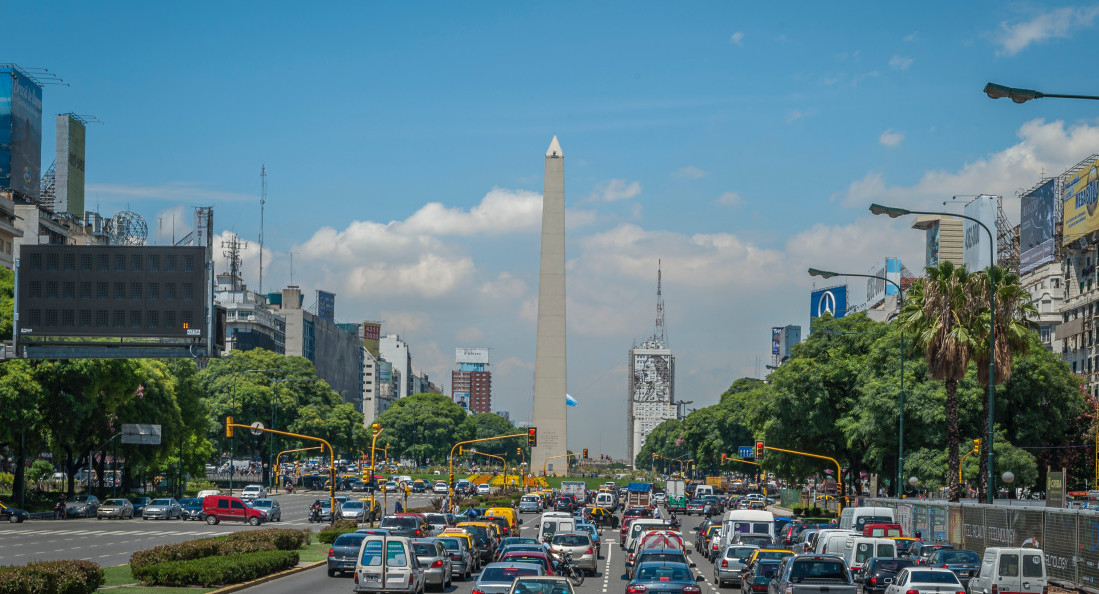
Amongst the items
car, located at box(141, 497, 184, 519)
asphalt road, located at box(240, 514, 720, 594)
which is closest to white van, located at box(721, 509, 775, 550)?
asphalt road, located at box(240, 514, 720, 594)

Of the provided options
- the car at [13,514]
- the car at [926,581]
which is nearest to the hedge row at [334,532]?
the car at [13,514]

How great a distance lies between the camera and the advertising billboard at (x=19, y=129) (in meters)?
95.5

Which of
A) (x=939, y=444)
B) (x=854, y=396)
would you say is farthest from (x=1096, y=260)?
(x=939, y=444)

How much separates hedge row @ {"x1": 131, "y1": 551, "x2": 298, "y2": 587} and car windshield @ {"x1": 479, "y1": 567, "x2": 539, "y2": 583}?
858 cm

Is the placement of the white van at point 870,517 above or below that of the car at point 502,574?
below

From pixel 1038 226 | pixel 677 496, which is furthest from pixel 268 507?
pixel 1038 226

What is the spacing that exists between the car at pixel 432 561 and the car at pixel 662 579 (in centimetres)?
683

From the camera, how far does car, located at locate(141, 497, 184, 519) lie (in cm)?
7131

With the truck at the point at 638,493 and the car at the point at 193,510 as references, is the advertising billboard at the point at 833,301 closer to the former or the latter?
the truck at the point at 638,493

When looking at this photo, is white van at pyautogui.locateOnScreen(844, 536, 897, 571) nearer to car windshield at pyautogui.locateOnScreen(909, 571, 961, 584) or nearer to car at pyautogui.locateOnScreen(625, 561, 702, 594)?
car windshield at pyautogui.locateOnScreen(909, 571, 961, 584)

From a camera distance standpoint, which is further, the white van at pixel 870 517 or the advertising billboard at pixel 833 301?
the advertising billboard at pixel 833 301

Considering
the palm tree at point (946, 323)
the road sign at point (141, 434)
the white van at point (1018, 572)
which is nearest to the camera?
the white van at point (1018, 572)

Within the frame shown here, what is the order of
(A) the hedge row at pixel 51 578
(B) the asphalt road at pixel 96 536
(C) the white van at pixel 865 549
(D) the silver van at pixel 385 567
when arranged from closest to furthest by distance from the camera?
(A) the hedge row at pixel 51 578
(D) the silver van at pixel 385 567
(C) the white van at pixel 865 549
(B) the asphalt road at pixel 96 536

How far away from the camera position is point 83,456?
258 ft
